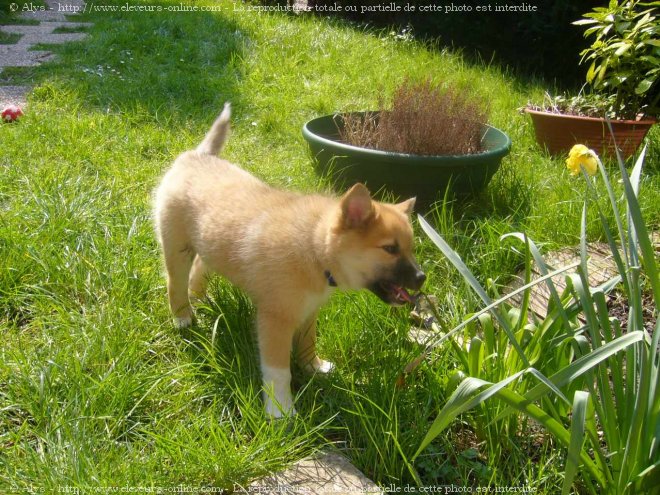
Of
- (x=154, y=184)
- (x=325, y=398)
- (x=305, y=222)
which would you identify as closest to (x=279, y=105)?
(x=154, y=184)

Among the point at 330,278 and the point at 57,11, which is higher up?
the point at 57,11

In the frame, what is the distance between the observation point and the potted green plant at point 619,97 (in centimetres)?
473

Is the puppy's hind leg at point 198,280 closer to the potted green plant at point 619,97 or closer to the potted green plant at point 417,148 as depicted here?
the potted green plant at point 417,148

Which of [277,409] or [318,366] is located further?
[318,366]

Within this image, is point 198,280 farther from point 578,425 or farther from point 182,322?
point 578,425

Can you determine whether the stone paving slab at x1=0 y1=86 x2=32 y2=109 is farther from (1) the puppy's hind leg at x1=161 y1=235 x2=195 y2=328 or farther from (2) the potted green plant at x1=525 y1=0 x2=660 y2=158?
(2) the potted green plant at x1=525 y1=0 x2=660 y2=158

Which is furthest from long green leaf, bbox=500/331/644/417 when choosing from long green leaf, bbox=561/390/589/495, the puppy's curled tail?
the puppy's curled tail

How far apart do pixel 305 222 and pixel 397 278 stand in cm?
45

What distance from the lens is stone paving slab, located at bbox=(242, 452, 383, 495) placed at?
192 cm

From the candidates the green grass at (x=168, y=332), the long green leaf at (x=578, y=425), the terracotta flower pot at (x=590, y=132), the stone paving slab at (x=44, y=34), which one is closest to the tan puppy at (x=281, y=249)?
the green grass at (x=168, y=332)

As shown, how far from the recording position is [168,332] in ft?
8.91

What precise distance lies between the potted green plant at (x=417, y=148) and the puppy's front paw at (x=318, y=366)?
56.8 inches

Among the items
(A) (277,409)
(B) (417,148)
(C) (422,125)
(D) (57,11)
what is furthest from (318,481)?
(D) (57,11)

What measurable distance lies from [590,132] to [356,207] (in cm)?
329
